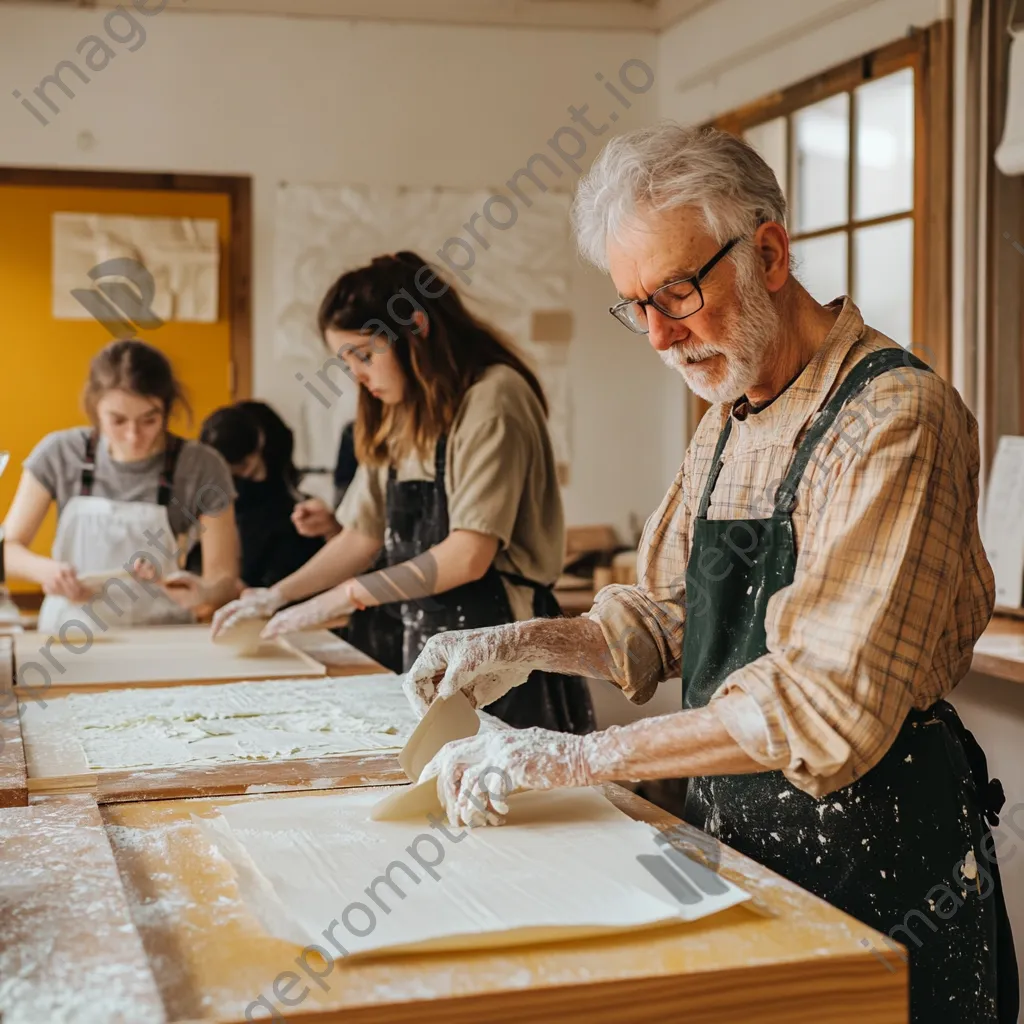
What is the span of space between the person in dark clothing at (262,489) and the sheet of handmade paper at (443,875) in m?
2.76

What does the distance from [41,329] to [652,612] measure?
3831 mm

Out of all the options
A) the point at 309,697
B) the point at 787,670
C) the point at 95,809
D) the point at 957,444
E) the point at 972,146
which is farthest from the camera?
the point at 972,146

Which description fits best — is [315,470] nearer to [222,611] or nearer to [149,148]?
[149,148]

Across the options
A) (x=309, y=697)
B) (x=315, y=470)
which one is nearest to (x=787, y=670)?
(x=309, y=697)

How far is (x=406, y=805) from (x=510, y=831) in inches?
5.0

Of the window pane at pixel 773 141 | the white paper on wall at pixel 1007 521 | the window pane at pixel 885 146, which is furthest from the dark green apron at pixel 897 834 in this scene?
the window pane at pixel 773 141

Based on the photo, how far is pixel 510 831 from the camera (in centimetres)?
137

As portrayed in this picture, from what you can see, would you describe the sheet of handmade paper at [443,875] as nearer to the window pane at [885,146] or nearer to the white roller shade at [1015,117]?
the white roller shade at [1015,117]

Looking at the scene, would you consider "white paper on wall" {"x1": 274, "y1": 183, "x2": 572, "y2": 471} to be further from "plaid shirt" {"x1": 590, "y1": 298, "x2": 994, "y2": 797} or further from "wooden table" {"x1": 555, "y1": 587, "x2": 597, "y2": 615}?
"plaid shirt" {"x1": 590, "y1": 298, "x2": 994, "y2": 797}

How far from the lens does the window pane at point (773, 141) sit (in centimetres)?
444

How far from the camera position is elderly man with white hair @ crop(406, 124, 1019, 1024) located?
1248 millimetres

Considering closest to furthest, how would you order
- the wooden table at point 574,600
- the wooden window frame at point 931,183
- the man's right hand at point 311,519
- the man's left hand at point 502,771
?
the man's left hand at point 502,771
the wooden window frame at point 931,183
the man's right hand at point 311,519
the wooden table at point 574,600

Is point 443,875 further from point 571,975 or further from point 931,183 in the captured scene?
point 931,183

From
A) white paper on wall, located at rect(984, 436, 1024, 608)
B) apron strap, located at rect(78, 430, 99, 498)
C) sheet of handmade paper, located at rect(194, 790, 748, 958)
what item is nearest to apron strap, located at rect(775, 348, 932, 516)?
sheet of handmade paper, located at rect(194, 790, 748, 958)
